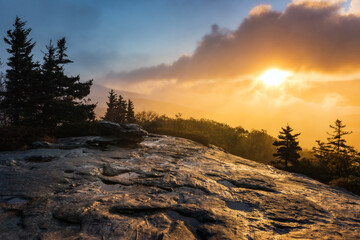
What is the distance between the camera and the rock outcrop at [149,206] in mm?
3154

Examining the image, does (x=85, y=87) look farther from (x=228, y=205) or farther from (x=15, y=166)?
(x=228, y=205)

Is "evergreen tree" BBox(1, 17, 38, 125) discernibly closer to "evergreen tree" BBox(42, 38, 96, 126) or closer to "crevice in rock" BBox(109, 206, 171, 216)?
"evergreen tree" BBox(42, 38, 96, 126)

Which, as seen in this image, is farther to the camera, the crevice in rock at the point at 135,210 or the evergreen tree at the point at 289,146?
the evergreen tree at the point at 289,146

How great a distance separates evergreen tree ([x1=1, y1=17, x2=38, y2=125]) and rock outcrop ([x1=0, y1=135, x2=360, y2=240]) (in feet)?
54.9

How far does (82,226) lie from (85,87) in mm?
23765

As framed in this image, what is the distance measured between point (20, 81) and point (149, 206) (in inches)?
1033

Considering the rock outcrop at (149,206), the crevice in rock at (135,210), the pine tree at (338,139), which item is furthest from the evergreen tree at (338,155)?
A: the crevice in rock at (135,210)

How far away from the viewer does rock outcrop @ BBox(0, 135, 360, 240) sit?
10.3 feet

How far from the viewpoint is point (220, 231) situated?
3262 millimetres

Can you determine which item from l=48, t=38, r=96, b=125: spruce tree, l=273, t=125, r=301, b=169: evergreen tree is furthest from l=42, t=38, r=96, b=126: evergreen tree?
l=273, t=125, r=301, b=169: evergreen tree

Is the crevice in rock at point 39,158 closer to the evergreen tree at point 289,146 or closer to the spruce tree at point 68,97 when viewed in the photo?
the spruce tree at point 68,97

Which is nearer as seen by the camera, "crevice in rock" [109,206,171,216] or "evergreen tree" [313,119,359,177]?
"crevice in rock" [109,206,171,216]

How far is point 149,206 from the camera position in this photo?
393cm

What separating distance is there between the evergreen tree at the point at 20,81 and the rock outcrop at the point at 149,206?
16720mm
